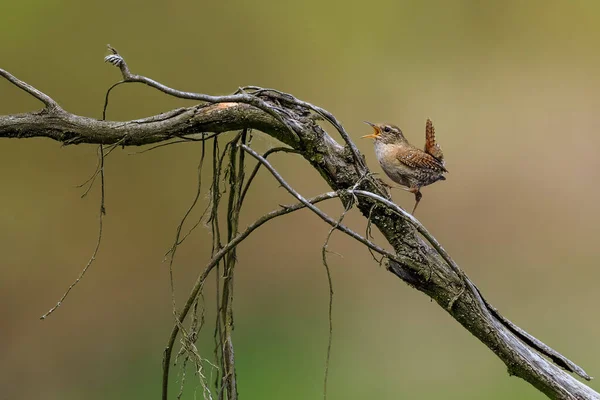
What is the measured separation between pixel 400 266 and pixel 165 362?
0.61 meters

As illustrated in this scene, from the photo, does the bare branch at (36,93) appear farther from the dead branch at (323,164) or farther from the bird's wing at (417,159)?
the bird's wing at (417,159)

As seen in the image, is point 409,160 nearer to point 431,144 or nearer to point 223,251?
point 431,144

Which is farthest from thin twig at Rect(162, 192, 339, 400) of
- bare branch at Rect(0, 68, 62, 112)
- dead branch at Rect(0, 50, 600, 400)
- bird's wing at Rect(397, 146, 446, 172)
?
bare branch at Rect(0, 68, 62, 112)

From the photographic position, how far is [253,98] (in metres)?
1.15

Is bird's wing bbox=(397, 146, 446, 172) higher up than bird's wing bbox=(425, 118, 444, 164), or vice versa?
bird's wing bbox=(425, 118, 444, 164)

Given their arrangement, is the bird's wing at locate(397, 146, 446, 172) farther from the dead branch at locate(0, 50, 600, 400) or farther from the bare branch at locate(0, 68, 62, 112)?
the bare branch at locate(0, 68, 62, 112)

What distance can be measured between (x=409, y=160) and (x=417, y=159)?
0.02m

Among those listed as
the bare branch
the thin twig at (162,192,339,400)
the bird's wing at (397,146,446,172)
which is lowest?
the thin twig at (162,192,339,400)

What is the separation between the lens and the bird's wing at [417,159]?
146 cm

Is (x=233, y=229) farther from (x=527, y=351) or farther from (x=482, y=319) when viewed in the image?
(x=527, y=351)

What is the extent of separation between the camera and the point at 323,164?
49.3 inches

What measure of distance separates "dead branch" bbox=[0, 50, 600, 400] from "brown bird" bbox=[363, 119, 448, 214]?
22 centimetres

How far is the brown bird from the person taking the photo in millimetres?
1469

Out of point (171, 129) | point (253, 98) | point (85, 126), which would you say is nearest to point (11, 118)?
point (85, 126)
